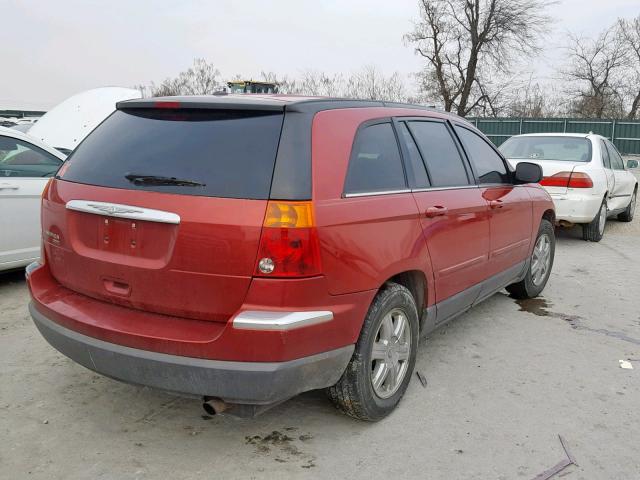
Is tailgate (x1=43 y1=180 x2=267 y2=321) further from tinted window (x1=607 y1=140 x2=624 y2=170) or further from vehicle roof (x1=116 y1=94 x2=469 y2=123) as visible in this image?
tinted window (x1=607 y1=140 x2=624 y2=170)

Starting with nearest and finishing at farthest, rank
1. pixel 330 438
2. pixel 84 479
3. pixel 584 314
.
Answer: pixel 84 479 < pixel 330 438 < pixel 584 314

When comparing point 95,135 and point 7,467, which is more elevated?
point 95,135

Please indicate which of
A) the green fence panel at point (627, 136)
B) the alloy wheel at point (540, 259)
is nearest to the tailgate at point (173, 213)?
the alloy wheel at point (540, 259)

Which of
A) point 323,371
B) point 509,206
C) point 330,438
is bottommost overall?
point 330,438

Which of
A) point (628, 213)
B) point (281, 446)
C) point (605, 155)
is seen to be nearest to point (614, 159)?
point (605, 155)

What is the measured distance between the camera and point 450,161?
3.93 metres

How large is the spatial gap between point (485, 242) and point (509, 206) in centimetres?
59

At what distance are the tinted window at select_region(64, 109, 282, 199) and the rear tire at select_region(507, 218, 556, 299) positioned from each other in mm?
3546

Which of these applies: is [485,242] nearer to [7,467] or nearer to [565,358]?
[565,358]

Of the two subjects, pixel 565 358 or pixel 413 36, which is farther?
pixel 413 36

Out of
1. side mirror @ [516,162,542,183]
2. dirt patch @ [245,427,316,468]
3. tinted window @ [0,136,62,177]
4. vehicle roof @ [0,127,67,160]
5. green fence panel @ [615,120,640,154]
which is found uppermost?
green fence panel @ [615,120,640,154]

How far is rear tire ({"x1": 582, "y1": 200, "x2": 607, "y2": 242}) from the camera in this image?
8492 mm

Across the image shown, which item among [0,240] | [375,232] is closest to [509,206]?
[375,232]

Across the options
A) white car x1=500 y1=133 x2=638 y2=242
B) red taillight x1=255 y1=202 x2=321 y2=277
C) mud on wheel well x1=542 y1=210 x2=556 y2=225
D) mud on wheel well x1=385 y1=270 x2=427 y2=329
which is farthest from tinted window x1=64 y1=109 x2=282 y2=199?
white car x1=500 y1=133 x2=638 y2=242
